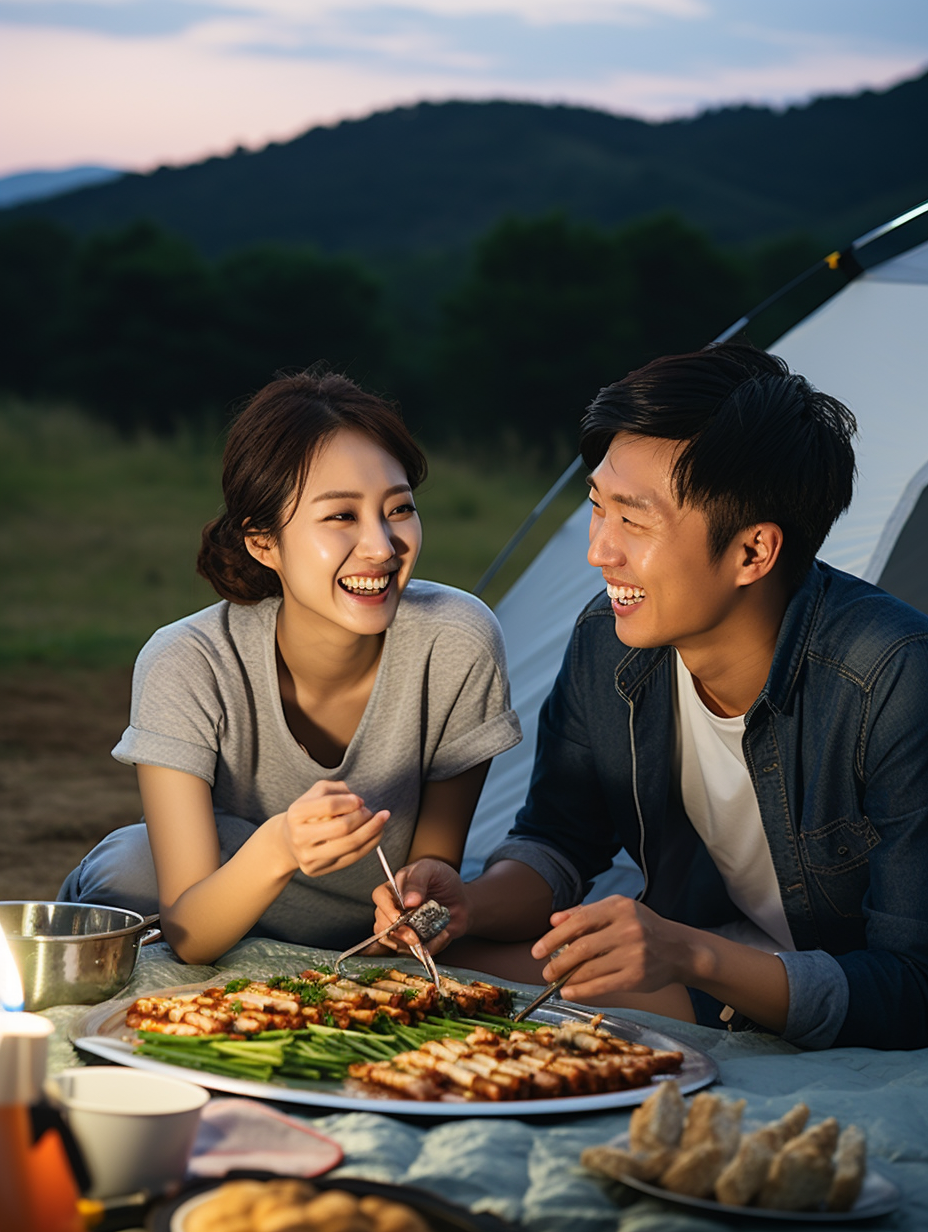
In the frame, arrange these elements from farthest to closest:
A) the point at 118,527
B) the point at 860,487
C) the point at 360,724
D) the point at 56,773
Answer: the point at 118,527 < the point at 56,773 < the point at 860,487 < the point at 360,724

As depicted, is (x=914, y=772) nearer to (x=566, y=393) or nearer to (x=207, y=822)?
(x=207, y=822)

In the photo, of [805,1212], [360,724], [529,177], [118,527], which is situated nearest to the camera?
[805,1212]

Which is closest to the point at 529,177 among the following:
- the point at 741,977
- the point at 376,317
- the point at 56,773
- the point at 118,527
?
the point at 376,317

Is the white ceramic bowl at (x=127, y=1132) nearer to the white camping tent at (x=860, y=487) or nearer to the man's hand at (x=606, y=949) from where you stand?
the man's hand at (x=606, y=949)

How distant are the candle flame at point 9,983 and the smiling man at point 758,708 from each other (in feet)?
2.59

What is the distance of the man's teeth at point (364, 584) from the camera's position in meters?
2.29

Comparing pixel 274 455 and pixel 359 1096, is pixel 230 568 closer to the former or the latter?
pixel 274 455

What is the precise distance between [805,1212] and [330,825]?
2.54 ft

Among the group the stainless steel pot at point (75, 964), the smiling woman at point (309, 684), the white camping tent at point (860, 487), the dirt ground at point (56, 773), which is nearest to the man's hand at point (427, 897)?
the smiling woman at point (309, 684)

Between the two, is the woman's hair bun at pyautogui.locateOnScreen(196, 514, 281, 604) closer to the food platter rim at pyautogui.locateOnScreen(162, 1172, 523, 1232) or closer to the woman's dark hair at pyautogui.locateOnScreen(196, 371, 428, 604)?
the woman's dark hair at pyautogui.locateOnScreen(196, 371, 428, 604)

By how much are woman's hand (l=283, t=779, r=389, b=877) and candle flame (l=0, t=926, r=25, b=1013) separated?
18.7 inches

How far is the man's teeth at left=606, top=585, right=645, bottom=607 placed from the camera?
215 centimetres

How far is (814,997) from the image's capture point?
6.29 ft

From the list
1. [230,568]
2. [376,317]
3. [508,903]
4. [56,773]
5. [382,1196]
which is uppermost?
[376,317]
